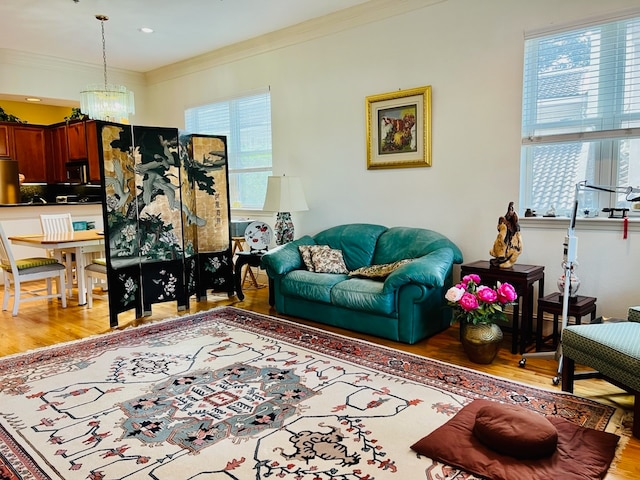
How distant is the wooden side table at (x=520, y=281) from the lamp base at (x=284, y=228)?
2.13 metres

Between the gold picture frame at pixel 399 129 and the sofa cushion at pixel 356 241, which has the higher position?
the gold picture frame at pixel 399 129

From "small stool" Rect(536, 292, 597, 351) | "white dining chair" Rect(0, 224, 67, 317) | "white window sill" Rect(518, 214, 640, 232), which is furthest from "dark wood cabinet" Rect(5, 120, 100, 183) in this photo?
"small stool" Rect(536, 292, 597, 351)

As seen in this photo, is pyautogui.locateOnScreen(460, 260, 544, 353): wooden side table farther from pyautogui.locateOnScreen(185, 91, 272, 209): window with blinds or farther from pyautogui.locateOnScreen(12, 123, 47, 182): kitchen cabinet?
pyautogui.locateOnScreen(12, 123, 47, 182): kitchen cabinet

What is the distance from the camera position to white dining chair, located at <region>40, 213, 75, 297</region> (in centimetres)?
562

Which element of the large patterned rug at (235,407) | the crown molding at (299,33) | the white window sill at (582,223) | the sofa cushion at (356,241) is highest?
the crown molding at (299,33)

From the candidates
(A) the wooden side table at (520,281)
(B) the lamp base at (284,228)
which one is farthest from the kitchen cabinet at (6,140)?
(A) the wooden side table at (520,281)

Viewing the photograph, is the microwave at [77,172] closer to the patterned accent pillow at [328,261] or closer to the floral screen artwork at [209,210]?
the floral screen artwork at [209,210]

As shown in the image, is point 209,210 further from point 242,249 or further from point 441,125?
point 441,125

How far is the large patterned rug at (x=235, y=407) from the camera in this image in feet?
7.15

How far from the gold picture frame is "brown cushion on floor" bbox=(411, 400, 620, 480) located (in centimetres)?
275

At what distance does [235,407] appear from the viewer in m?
2.74

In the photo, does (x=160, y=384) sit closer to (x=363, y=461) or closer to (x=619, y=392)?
(x=363, y=461)

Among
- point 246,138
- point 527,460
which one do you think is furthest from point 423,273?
point 246,138

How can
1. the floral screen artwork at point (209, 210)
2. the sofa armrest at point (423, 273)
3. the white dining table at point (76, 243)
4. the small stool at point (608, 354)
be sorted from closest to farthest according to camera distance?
the small stool at point (608, 354) < the sofa armrest at point (423, 273) < the white dining table at point (76, 243) < the floral screen artwork at point (209, 210)
